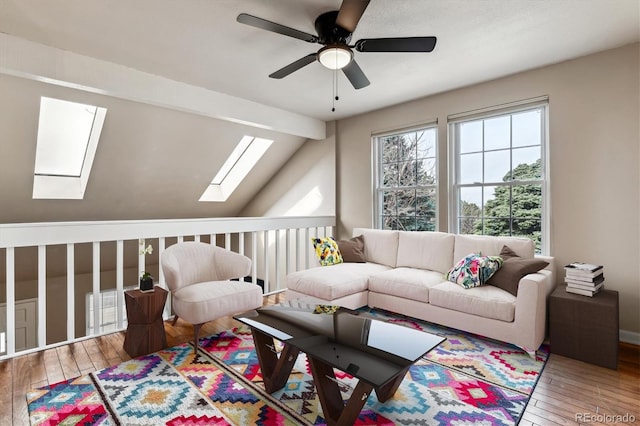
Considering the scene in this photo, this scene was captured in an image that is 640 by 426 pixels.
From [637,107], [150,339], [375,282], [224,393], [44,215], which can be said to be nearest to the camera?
[224,393]

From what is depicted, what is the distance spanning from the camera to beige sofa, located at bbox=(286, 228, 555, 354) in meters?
2.56

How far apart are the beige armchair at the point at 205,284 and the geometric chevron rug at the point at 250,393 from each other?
317mm

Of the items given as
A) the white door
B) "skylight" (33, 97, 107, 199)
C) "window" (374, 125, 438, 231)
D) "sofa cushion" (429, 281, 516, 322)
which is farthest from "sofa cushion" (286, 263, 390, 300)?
the white door

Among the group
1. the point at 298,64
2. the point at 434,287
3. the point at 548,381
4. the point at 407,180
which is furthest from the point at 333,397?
the point at 407,180

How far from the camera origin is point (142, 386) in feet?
6.93

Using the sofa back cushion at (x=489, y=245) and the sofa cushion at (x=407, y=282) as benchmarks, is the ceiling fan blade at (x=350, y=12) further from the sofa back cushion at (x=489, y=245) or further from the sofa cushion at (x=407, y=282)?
the sofa back cushion at (x=489, y=245)

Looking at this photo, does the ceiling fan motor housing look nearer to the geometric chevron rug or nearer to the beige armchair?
the beige armchair

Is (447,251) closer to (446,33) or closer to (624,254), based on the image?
(624,254)

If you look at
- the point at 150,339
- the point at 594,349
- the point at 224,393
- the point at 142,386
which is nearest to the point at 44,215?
the point at 150,339

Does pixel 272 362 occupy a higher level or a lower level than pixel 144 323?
lower

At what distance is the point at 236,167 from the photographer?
229 inches

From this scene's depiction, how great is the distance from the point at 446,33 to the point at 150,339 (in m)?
3.36

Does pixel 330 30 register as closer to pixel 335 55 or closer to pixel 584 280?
pixel 335 55

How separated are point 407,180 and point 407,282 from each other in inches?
67.5
